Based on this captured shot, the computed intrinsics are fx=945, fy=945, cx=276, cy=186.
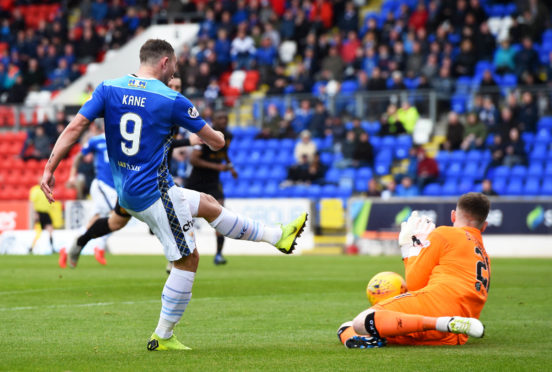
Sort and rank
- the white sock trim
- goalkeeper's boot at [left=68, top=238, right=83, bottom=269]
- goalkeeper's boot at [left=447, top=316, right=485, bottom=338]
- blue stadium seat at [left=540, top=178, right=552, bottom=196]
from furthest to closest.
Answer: blue stadium seat at [left=540, top=178, right=552, bottom=196]
goalkeeper's boot at [left=68, top=238, right=83, bottom=269]
the white sock trim
goalkeeper's boot at [left=447, top=316, right=485, bottom=338]

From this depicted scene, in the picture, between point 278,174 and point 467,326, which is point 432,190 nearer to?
point 278,174

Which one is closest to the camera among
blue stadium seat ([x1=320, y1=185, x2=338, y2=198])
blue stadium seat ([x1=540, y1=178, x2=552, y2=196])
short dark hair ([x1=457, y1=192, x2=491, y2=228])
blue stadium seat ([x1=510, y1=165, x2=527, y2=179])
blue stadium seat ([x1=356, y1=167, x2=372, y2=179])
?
short dark hair ([x1=457, y1=192, x2=491, y2=228])

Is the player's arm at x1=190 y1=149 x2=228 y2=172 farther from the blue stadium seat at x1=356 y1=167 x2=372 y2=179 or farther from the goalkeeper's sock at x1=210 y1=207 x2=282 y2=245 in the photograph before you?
the blue stadium seat at x1=356 y1=167 x2=372 y2=179

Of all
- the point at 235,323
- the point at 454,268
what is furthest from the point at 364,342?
the point at 235,323

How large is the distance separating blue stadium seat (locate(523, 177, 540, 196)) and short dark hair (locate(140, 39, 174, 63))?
55.4 feet

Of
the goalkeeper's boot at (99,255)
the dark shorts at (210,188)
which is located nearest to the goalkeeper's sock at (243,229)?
the dark shorts at (210,188)

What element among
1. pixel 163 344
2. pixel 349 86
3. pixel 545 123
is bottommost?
pixel 163 344

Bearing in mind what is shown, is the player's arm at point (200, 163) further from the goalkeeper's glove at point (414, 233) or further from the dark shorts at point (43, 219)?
the dark shorts at point (43, 219)

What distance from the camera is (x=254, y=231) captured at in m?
6.83

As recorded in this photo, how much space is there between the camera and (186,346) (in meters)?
6.62

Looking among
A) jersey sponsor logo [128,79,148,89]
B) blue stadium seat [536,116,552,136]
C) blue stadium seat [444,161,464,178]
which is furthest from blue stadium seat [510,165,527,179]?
jersey sponsor logo [128,79,148,89]

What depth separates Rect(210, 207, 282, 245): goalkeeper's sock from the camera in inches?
267

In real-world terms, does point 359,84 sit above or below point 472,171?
above

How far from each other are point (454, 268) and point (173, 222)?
6.30ft
